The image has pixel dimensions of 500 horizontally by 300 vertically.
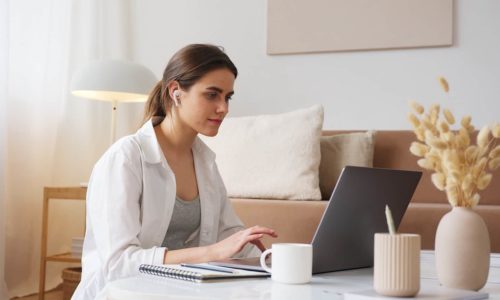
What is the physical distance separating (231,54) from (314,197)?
130cm

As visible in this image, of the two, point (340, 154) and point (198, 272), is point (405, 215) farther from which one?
point (198, 272)

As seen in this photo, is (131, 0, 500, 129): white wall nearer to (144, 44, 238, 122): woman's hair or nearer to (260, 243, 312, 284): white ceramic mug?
(144, 44, 238, 122): woman's hair

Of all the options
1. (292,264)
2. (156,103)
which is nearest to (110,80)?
(156,103)

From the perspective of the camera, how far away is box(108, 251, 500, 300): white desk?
1.00 meters

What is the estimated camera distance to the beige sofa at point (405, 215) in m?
2.59

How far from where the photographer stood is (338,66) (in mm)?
3795

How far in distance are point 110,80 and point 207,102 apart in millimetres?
1587

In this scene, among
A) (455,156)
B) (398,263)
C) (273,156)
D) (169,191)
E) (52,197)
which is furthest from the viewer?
(52,197)

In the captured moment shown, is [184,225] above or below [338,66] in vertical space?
below

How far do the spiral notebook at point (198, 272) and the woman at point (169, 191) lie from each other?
0.14 meters

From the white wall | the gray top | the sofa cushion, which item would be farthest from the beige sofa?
the gray top

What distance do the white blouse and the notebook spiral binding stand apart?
0.25 m

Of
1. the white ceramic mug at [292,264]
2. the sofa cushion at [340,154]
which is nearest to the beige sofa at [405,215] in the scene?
the sofa cushion at [340,154]

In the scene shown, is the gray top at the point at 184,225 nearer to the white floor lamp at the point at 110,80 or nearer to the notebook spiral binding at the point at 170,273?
the notebook spiral binding at the point at 170,273
